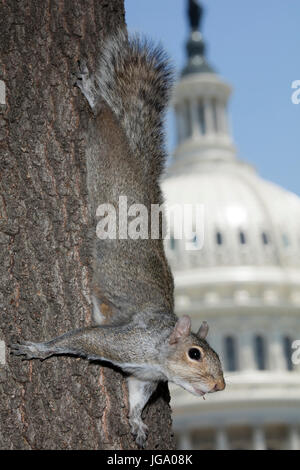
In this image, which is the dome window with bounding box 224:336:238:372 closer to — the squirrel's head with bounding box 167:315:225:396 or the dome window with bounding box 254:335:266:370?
the dome window with bounding box 254:335:266:370

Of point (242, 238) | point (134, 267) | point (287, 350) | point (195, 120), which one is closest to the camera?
point (134, 267)

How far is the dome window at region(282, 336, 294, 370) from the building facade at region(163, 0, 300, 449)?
50 millimetres

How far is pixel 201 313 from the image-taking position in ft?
145

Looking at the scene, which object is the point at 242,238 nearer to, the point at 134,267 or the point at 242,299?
the point at 242,299

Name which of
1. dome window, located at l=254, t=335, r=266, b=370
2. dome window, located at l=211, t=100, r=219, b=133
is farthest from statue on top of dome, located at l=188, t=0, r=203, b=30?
dome window, located at l=254, t=335, r=266, b=370

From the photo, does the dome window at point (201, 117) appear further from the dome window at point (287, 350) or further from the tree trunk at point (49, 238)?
the tree trunk at point (49, 238)

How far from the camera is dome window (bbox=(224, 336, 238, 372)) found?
4616 cm

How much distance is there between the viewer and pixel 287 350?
46.6 meters

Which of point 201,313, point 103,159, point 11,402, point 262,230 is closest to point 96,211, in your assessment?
point 103,159

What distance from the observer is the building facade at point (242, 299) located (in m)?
43.3

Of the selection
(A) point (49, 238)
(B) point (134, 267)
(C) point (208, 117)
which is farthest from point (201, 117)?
(A) point (49, 238)

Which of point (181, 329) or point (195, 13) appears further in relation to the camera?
point (195, 13)

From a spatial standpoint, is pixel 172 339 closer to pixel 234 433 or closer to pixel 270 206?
pixel 234 433

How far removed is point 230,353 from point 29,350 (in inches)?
1745
